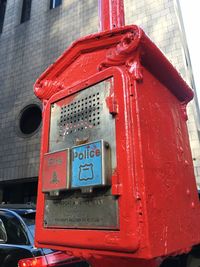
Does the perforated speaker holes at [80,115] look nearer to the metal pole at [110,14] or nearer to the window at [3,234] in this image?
the metal pole at [110,14]

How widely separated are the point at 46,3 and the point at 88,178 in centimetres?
1126

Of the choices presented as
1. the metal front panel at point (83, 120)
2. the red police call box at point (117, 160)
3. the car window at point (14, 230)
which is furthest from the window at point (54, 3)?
the metal front panel at point (83, 120)

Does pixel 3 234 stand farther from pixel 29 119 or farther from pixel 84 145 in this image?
pixel 29 119

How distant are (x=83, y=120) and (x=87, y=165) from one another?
1.17 feet

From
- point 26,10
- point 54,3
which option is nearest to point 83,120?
point 54,3

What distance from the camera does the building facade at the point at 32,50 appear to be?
26.5 feet

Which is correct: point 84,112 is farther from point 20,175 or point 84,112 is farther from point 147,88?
point 20,175

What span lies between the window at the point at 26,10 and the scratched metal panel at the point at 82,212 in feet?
37.9

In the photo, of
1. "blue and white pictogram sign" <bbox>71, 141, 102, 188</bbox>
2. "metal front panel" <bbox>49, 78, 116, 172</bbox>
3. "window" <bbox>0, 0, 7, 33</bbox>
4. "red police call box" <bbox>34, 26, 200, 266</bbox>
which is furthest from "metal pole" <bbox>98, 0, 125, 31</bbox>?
"window" <bbox>0, 0, 7, 33</bbox>

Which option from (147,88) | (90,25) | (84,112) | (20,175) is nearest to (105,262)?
(84,112)

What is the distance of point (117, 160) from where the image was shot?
148 centimetres

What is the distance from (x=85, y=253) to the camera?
1.51 m

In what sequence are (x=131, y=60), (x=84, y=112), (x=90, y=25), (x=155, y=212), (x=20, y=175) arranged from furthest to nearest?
(x=90, y=25)
(x=20, y=175)
(x=84, y=112)
(x=131, y=60)
(x=155, y=212)

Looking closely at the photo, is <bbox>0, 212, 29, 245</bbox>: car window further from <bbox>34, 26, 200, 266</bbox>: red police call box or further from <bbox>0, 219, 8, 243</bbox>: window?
<bbox>34, 26, 200, 266</bbox>: red police call box
